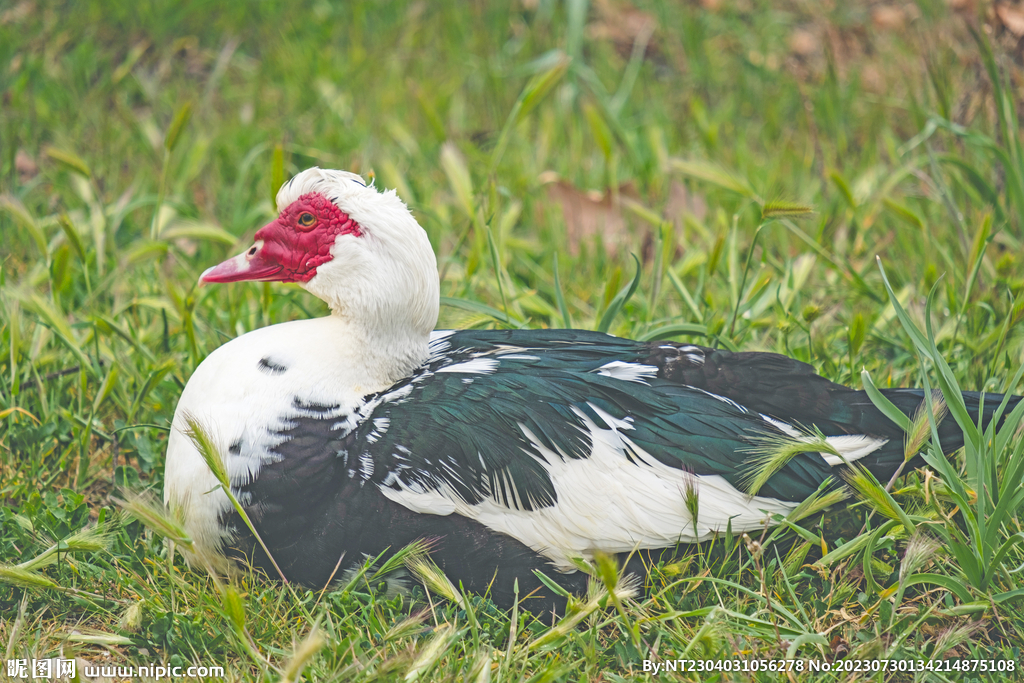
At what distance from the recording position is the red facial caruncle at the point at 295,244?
2.16 m

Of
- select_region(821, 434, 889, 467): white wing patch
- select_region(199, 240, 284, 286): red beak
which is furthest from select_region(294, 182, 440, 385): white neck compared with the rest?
select_region(821, 434, 889, 467): white wing patch

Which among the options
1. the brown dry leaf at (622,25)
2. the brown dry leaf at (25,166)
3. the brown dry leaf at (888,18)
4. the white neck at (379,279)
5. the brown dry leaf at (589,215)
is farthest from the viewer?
the brown dry leaf at (622,25)

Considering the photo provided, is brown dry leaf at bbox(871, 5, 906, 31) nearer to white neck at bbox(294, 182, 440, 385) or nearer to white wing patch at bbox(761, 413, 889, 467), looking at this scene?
white wing patch at bbox(761, 413, 889, 467)

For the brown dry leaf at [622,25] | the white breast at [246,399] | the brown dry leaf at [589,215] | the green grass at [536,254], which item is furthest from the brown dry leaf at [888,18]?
the white breast at [246,399]

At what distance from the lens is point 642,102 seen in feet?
15.8

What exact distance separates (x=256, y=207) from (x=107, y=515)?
171 cm

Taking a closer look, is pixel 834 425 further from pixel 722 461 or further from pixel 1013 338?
pixel 1013 338

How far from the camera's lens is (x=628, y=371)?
7.48ft

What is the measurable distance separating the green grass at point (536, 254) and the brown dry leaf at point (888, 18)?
29 mm

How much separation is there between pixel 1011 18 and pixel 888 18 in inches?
79.0

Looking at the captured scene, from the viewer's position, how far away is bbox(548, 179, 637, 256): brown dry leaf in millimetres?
3723

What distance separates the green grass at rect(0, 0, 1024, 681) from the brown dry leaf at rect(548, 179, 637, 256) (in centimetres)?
2

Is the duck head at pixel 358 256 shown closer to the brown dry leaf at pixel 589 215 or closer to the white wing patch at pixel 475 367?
the white wing patch at pixel 475 367

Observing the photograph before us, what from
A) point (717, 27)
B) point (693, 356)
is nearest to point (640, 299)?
point (693, 356)
